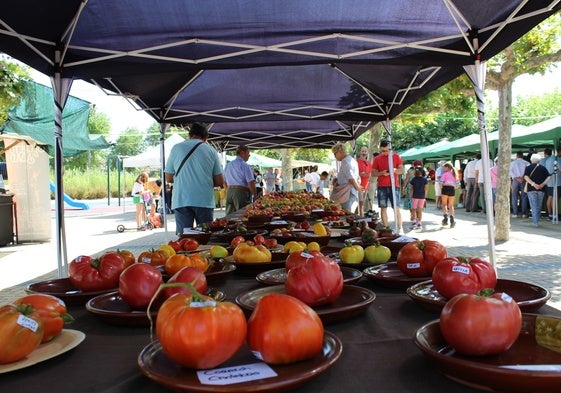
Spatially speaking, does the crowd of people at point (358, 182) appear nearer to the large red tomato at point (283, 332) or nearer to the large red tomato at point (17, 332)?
the large red tomato at point (283, 332)

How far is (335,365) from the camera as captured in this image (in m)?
1.17

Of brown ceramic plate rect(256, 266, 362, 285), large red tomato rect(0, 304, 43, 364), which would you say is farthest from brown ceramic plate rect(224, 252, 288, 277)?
large red tomato rect(0, 304, 43, 364)

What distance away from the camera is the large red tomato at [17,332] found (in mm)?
1092

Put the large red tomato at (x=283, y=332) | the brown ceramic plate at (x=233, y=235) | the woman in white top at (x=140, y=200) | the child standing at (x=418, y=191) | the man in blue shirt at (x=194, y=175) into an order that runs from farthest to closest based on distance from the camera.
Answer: the woman in white top at (x=140, y=200) < the child standing at (x=418, y=191) < the man in blue shirt at (x=194, y=175) < the brown ceramic plate at (x=233, y=235) < the large red tomato at (x=283, y=332)

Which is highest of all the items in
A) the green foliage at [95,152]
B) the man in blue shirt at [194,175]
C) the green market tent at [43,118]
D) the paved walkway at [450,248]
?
the green foliage at [95,152]

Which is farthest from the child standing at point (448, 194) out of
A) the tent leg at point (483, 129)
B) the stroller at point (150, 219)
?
the tent leg at point (483, 129)

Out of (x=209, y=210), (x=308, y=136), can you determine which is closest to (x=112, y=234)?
(x=308, y=136)

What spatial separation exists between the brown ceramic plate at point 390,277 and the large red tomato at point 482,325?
2.54 feet

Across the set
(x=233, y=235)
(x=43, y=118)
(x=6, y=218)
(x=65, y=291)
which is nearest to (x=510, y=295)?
(x=65, y=291)

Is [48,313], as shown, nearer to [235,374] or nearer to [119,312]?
[119,312]

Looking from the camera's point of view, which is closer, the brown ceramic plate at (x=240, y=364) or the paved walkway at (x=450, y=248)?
the brown ceramic plate at (x=240, y=364)

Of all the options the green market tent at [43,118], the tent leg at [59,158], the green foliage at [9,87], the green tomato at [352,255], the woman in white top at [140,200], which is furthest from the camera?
the woman in white top at [140,200]

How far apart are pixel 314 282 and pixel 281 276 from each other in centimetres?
57

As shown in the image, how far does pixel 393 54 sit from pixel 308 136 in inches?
327
